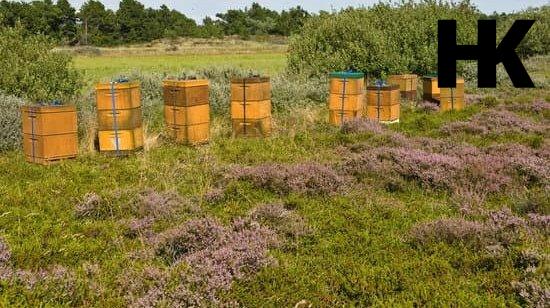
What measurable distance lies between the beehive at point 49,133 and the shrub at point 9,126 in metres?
1.58

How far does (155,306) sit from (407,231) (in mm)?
3557

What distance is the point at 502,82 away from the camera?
28.2 meters

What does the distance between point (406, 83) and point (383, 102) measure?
4199mm

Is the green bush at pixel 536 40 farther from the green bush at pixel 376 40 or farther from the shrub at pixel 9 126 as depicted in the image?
the shrub at pixel 9 126

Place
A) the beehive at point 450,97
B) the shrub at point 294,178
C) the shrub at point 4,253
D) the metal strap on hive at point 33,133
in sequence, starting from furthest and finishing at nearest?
the beehive at point 450,97, the metal strap on hive at point 33,133, the shrub at point 294,178, the shrub at point 4,253

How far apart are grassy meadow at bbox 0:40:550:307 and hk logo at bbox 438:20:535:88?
6.38 feet

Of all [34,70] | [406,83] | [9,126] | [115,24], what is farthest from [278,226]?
[115,24]

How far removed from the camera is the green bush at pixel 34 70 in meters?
15.1

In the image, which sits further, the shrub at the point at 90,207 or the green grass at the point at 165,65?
the green grass at the point at 165,65

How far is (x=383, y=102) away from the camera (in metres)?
15.9

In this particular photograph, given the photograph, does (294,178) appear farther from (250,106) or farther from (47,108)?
(47,108)

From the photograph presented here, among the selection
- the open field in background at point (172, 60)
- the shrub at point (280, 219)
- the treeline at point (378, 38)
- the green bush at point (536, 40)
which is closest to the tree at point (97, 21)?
the open field in background at point (172, 60)

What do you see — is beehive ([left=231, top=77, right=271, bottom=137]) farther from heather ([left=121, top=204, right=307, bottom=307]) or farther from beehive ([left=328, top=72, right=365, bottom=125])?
heather ([left=121, top=204, right=307, bottom=307])

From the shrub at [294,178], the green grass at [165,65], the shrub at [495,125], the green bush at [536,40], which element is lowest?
the shrub at [294,178]
